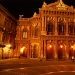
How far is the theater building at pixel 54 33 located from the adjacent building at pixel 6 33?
236 inches

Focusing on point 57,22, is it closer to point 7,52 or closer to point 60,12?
point 60,12

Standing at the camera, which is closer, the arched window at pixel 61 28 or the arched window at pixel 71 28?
the arched window at pixel 61 28

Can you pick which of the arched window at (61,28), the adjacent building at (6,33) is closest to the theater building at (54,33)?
the arched window at (61,28)

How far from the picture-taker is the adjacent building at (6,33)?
43.0 m

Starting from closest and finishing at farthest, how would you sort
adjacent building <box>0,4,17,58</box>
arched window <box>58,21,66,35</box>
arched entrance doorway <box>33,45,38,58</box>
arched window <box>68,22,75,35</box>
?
adjacent building <box>0,4,17,58</box>
arched window <box>58,21,66,35</box>
arched window <box>68,22,75,35</box>
arched entrance doorway <box>33,45,38,58</box>

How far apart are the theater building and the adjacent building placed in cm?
599

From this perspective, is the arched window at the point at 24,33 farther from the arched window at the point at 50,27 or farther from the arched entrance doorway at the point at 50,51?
the arched entrance doorway at the point at 50,51

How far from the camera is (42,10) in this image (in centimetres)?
4534

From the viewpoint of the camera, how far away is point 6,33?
47.0 m

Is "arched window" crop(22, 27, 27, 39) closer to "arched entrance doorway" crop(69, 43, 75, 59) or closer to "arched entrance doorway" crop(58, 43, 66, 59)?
"arched entrance doorway" crop(58, 43, 66, 59)

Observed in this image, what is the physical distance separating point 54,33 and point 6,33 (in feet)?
41.2

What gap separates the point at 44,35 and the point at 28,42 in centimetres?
872

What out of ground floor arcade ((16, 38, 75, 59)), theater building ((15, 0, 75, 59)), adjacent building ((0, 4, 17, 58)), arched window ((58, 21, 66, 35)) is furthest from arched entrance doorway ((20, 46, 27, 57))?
arched window ((58, 21, 66, 35))

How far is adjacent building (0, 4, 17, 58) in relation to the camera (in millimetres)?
43016
